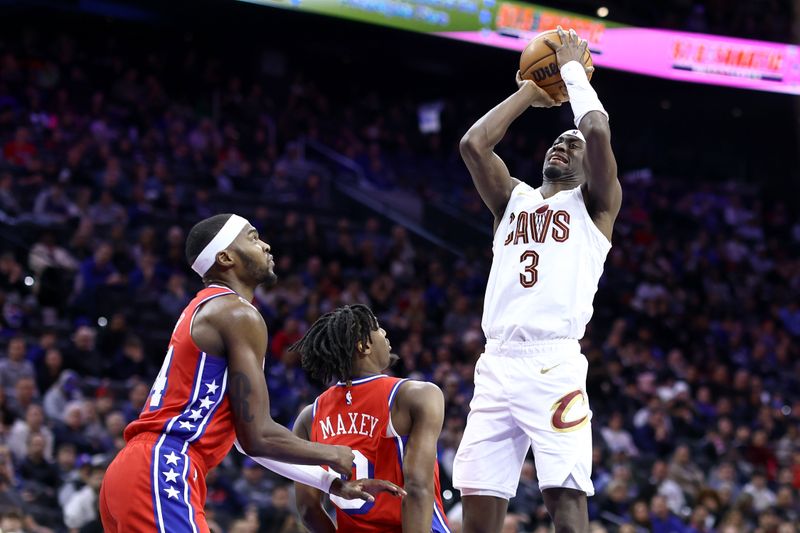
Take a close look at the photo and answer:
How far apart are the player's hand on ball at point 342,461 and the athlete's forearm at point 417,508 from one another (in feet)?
0.89

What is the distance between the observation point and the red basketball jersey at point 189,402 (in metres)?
3.83

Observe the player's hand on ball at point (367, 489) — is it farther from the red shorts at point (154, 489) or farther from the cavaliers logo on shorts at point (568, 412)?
the cavaliers logo on shorts at point (568, 412)

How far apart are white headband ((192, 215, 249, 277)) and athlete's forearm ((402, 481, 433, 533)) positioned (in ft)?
3.67

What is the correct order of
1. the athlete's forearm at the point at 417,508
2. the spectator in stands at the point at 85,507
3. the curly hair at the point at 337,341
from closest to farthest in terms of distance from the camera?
the athlete's forearm at the point at 417,508 < the curly hair at the point at 337,341 < the spectator in stands at the point at 85,507

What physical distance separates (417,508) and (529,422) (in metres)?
0.74

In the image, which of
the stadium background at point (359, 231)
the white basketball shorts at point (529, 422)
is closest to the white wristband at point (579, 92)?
the white basketball shorts at point (529, 422)

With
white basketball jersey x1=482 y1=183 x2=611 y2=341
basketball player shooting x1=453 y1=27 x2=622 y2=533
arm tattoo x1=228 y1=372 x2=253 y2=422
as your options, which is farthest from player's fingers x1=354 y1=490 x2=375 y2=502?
white basketball jersey x1=482 y1=183 x2=611 y2=341

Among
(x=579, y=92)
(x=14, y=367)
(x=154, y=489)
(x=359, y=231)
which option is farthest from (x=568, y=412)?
(x=359, y=231)

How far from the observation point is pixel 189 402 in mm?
3828

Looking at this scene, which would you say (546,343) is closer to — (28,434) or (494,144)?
(494,144)

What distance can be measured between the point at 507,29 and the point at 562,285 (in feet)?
43.2

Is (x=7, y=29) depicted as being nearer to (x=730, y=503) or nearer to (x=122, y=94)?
(x=122, y=94)

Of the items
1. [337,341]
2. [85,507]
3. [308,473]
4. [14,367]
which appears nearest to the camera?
[308,473]

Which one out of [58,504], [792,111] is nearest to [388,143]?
[792,111]
